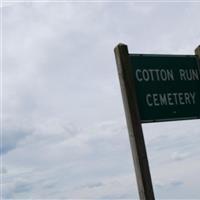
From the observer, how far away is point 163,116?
759 centimetres

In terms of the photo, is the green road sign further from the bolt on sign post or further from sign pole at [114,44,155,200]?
sign pole at [114,44,155,200]

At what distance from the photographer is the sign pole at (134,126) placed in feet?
22.5

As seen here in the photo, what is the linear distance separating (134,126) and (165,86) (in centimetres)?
102

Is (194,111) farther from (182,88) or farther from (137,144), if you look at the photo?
(137,144)

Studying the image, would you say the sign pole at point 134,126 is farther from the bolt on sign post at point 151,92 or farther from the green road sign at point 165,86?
the green road sign at point 165,86

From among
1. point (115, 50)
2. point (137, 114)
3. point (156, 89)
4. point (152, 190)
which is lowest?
point (152, 190)

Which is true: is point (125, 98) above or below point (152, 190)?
above

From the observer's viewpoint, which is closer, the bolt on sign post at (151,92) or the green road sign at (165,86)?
the bolt on sign post at (151,92)

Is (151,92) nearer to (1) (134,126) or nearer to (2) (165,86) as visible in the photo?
(2) (165,86)

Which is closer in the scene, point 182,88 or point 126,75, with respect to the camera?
point 126,75

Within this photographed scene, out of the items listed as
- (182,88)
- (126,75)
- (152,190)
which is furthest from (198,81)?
(152,190)

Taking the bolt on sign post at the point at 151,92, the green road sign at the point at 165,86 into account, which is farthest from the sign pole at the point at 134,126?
the green road sign at the point at 165,86

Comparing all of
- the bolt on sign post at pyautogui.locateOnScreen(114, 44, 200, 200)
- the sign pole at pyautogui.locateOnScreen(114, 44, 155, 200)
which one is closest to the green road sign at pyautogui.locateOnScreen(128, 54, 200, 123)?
the bolt on sign post at pyautogui.locateOnScreen(114, 44, 200, 200)

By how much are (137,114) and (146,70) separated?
82cm
